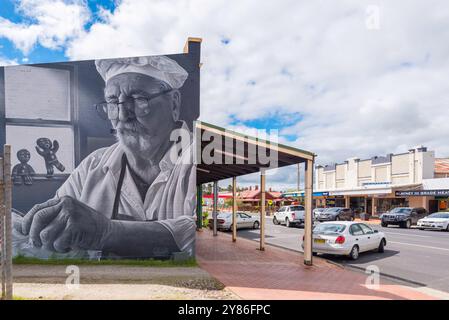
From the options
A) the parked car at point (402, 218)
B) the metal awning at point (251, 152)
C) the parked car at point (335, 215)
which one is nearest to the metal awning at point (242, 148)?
the metal awning at point (251, 152)

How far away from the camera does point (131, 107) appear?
10.6 meters

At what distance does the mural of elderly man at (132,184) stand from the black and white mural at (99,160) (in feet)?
0.09

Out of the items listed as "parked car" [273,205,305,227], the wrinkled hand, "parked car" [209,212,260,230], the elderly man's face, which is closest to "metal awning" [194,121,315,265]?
the elderly man's face

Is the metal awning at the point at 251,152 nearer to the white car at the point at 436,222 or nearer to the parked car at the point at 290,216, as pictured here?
the parked car at the point at 290,216

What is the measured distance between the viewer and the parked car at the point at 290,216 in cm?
2711

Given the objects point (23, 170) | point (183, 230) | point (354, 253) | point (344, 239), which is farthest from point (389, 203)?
point (23, 170)

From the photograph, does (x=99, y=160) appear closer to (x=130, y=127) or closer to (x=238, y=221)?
(x=130, y=127)

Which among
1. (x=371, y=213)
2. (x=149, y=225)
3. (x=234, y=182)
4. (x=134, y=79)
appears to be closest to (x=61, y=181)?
(x=149, y=225)

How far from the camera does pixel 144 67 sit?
34.8ft

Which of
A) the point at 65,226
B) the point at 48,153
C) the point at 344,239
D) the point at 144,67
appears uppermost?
the point at 144,67

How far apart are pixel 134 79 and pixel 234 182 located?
27.1 feet

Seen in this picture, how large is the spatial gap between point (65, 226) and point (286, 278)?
246 inches

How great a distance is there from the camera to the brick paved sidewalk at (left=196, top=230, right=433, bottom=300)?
7695 millimetres
